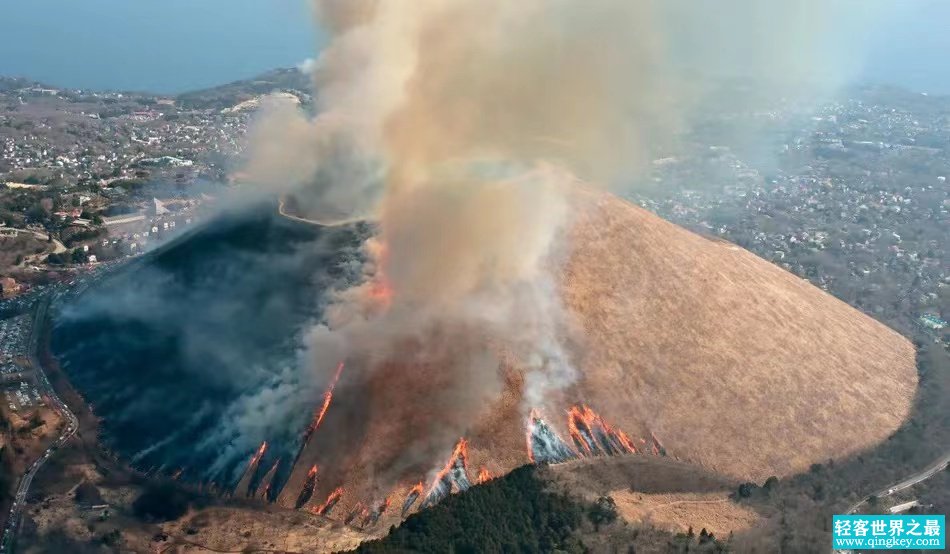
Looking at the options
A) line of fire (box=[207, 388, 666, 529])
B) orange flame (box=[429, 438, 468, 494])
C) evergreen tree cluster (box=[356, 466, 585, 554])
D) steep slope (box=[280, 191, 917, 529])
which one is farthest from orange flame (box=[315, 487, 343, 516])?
orange flame (box=[429, 438, 468, 494])

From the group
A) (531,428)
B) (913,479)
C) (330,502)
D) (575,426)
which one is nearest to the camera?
(330,502)

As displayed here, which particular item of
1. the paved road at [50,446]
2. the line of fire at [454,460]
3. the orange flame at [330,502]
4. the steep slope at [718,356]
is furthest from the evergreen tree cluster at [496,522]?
the paved road at [50,446]

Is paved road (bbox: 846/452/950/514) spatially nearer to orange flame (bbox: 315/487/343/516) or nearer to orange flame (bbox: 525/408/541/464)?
orange flame (bbox: 525/408/541/464)

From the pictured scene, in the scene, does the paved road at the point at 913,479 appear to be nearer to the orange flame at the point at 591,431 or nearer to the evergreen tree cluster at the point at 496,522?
the orange flame at the point at 591,431

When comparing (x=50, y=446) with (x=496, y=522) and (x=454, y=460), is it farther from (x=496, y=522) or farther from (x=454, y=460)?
(x=496, y=522)

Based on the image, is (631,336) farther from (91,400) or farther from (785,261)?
(785,261)

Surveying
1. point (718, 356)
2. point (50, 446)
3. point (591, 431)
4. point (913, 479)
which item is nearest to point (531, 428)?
point (591, 431)

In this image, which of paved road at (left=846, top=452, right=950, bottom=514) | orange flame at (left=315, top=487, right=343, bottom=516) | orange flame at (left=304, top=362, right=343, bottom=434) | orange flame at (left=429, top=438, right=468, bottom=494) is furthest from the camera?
paved road at (left=846, top=452, right=950, bottom=514)
